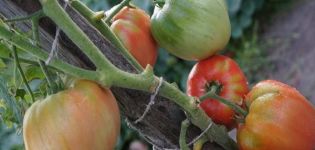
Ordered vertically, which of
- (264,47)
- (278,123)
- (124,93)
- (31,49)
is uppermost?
(31,49)

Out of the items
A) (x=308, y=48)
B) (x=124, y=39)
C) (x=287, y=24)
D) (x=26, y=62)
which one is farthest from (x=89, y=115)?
(x=287, y=24)

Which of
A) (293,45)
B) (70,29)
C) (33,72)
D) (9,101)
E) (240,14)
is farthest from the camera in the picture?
(240,14)

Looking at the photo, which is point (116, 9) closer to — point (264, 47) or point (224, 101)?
point (224, 101)

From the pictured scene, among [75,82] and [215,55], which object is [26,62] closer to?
[75,82]

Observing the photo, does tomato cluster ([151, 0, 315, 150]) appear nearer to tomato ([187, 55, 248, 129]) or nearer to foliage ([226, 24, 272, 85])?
tomato ([187, 55, 248, 129])

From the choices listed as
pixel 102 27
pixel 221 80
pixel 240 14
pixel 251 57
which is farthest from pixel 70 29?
pixel 240 14

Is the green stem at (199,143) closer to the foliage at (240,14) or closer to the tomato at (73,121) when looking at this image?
the tomato at (73,121)

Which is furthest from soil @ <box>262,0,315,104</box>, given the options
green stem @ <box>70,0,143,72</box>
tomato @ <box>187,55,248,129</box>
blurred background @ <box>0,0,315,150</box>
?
green stem @ <box>70,0,143,72</box>
